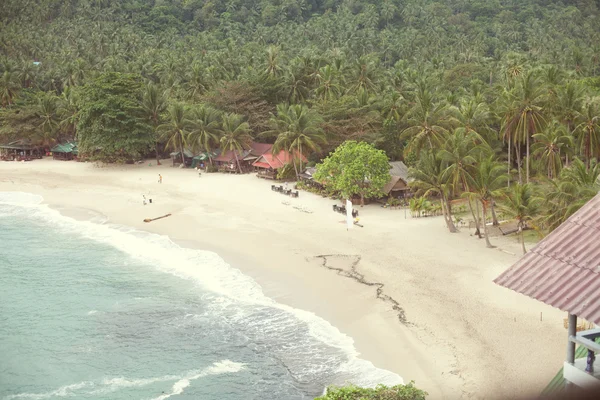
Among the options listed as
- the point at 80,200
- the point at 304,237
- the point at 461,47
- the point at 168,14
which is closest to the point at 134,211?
the point at 80,200

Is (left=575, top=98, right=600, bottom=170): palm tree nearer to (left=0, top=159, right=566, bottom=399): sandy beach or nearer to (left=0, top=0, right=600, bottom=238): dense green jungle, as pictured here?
(left=0, top=0, right=600, bottom=238): dense green jungle

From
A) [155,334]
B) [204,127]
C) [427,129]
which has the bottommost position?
[155,334]

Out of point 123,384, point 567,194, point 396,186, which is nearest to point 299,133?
point 396,186

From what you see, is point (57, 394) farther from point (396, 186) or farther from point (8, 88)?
point (8, 88)

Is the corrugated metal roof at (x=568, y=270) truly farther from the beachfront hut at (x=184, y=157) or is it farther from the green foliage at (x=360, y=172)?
the beachfront hut at (x=184, y=157)

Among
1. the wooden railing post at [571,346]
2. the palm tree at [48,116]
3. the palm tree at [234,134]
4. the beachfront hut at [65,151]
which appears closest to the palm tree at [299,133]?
the palm tree at [234,134]

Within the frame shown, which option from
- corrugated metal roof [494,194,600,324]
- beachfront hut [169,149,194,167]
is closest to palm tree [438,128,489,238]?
corrugated metal roof [494,194,600,324]
